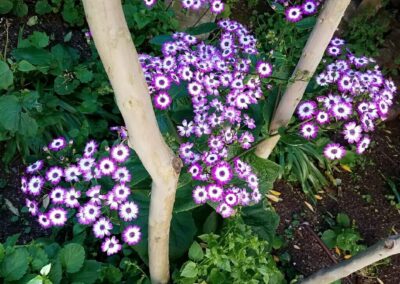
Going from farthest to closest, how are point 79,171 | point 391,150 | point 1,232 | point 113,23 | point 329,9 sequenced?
1. point 391,150
2. point 1,232
3. point 79,171
4. point 329,9
5. point 113,23

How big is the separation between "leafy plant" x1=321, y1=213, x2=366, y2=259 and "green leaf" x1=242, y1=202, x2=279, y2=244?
59 cm

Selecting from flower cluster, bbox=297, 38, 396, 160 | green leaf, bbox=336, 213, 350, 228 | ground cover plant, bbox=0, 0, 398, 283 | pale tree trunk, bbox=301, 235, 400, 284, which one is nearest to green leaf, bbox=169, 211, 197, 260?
ground cover plant, bbox=0, 0, 398, 283

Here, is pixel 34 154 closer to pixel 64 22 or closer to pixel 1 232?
pixel 1 232

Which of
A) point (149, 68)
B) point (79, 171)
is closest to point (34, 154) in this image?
point (79, 171)

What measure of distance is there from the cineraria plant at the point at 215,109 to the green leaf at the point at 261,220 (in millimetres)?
269

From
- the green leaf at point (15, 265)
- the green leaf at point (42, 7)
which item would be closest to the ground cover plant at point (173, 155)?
the green leaf at point (15, 265)

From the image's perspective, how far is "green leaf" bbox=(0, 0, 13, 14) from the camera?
314 centimetres

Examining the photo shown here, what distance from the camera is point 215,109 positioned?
240cm

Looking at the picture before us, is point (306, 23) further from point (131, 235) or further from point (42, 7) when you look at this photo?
point (42, 7)

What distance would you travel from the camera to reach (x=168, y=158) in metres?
1.76

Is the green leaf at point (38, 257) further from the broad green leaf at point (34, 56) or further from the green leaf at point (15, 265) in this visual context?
the broad green leaf at point (34, 56)

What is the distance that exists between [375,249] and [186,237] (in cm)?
89

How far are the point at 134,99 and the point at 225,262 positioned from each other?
1.01 metres

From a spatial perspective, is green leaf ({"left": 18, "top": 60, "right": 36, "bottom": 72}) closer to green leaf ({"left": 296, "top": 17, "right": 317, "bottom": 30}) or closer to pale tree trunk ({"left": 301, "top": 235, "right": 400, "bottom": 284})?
green leaf ({"left": 296, "top": 17, "right": 317, "bottom": 30})
